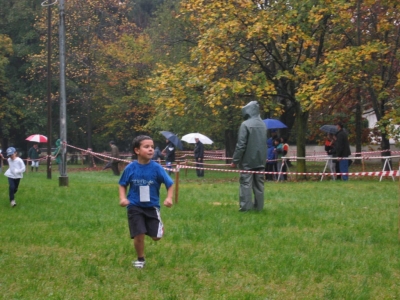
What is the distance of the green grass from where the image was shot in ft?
22.9

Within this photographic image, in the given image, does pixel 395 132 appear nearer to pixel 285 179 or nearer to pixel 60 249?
pixel 285 179

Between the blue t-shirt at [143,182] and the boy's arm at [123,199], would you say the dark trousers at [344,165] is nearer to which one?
the blue t-shirt at [143,182]

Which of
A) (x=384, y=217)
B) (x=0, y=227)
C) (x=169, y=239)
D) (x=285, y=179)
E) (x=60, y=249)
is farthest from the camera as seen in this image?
(x=285, y=179)

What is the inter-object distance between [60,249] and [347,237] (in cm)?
394

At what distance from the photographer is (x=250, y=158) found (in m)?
13.1

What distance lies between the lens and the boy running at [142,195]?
26.4 feet

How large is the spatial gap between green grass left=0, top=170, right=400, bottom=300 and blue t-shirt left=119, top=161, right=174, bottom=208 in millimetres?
745

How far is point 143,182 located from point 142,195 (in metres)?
0.15

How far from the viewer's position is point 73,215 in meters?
13.1

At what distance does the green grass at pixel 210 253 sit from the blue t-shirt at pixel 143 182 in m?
0.74

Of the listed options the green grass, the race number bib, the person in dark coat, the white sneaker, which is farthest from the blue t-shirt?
the person in dark coat

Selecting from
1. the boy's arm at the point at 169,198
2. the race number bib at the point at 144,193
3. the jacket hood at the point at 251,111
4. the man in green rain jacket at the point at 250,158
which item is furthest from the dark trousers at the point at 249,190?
the race number bib at the point at 144,193

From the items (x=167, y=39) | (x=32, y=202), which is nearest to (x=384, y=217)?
Result: (x=32, y=202)

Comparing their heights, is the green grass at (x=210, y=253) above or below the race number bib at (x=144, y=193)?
below
